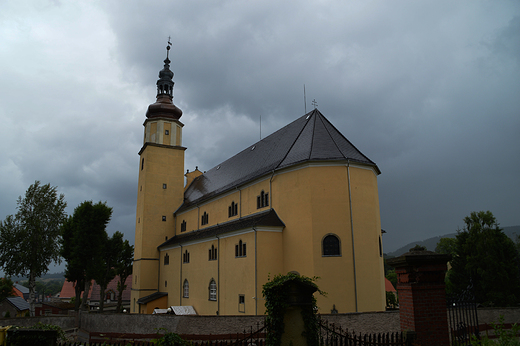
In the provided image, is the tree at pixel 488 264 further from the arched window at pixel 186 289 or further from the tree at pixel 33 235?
the tree at pixel 33 235

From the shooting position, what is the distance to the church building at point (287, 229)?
19688 millimetres

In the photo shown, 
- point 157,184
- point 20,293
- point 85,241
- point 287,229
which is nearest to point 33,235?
point 85,241

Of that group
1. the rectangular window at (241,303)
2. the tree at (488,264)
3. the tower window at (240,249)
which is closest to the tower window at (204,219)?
the tower window at (240,249)

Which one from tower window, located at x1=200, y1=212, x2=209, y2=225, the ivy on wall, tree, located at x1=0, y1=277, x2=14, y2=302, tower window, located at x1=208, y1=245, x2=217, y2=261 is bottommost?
tree, located at x1=0, y1=277, x2=14, y2=302

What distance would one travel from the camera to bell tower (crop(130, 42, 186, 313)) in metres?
36.1

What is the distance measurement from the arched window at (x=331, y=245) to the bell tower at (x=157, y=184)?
883 inches

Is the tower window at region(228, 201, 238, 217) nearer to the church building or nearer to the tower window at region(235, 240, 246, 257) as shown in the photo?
the church building

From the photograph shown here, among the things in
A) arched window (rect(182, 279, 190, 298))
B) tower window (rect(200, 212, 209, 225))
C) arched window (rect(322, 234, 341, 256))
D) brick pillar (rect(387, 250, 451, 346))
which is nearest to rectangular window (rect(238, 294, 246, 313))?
arched window (rect(322, 234, 341, 256))

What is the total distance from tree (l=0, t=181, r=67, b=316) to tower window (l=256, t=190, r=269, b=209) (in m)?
20.8

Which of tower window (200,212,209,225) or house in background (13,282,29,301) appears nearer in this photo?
tower window (200,212,209,225)

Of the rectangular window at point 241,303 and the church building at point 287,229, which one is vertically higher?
the church building at point 287,229

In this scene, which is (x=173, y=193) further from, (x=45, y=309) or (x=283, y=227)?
(x=45, y=309)

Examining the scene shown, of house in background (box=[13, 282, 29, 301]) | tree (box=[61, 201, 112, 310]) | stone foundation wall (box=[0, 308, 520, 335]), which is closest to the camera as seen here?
stone foundation wall (box=[0, 308, 520, 335])

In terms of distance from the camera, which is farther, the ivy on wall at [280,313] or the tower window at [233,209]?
the tower window at [233,209]
